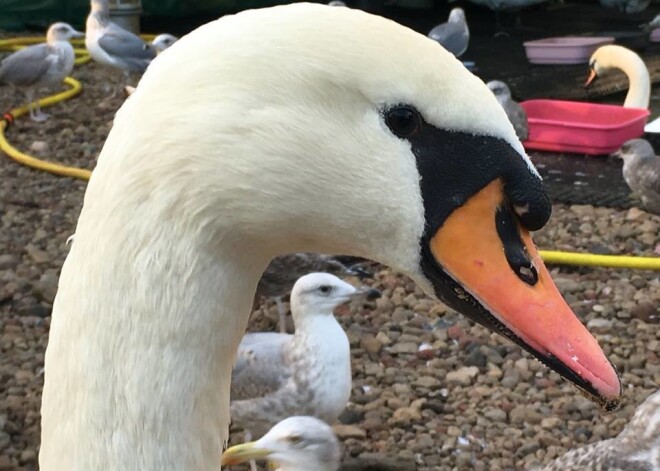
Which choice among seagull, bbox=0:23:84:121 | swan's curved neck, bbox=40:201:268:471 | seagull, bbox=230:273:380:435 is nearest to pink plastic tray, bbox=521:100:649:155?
seagull, bbox=230:273:380:435

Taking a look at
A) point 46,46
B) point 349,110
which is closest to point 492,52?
point 46,46

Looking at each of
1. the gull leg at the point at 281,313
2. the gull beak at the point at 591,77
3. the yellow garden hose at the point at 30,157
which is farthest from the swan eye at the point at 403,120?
the gull beak at the point at 591,77

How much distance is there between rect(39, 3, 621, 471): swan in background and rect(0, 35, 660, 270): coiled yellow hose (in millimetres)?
4425

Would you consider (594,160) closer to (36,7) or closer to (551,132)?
(551,132)

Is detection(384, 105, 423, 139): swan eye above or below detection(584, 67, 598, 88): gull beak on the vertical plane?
above

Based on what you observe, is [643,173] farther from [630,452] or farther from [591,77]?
[591,77]

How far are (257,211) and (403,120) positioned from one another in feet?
0.74

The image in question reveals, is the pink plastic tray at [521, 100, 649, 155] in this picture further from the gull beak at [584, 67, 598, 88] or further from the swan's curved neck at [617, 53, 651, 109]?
the gull beak at [584, 67, 598, 88]

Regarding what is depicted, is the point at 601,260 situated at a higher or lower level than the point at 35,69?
higher

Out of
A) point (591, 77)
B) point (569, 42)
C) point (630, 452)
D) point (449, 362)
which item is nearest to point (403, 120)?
point (630, 452)

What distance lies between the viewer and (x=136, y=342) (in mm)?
1397

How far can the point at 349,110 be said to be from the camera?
1380 millimetres

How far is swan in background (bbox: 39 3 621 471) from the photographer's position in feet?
4.42

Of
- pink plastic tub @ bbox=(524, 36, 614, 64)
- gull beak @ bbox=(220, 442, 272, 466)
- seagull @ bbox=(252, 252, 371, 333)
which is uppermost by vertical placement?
gull beak @ bbox=(220, 442, 272, 466)
